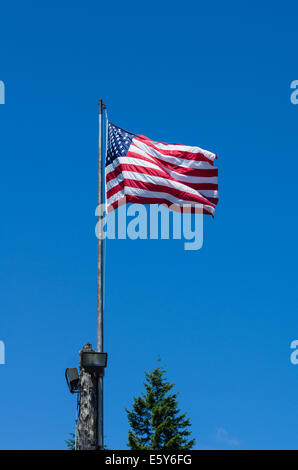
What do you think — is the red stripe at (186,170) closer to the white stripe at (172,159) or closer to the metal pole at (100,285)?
the white stripe at (172,159)

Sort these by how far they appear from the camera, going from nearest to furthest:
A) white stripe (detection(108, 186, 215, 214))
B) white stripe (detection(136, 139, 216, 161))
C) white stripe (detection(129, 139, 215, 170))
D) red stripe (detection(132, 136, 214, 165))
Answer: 1. white stripe (detection(108, 186, 215, 214))
2. white stripe (detection(129, 139, 215, 170))
3. red stripe (detection(132, 136, 214, 165))
4. white stripe (detection(136, 139, 216, 161))

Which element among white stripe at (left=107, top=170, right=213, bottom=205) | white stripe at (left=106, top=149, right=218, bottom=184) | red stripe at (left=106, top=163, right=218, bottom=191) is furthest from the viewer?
white stripe at (left=106, top=149, right=218, bottom=184)

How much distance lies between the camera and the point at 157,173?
22062 millimetres

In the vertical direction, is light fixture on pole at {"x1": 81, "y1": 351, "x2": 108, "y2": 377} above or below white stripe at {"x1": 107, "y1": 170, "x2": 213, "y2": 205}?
below

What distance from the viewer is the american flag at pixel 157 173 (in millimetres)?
21297

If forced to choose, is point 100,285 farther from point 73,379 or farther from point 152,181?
point 152,181

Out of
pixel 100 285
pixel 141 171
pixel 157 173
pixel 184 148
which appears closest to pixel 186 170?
pixel 184 148

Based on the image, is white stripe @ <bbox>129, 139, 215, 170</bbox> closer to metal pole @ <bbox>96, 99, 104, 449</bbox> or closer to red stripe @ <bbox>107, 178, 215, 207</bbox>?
red stripe @ <bbox>107, 178, 215, 207</bbox>

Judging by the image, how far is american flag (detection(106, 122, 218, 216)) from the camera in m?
21.3

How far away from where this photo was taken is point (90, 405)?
57.6ft

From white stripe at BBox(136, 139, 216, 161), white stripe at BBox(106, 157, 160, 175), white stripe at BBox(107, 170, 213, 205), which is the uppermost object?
white stripe at BBox(136, 139, 216, 161)

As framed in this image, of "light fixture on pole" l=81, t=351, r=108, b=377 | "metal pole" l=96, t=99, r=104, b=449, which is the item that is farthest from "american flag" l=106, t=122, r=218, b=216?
"light fixture on pole" l=81, t=351, r=108, b=377
